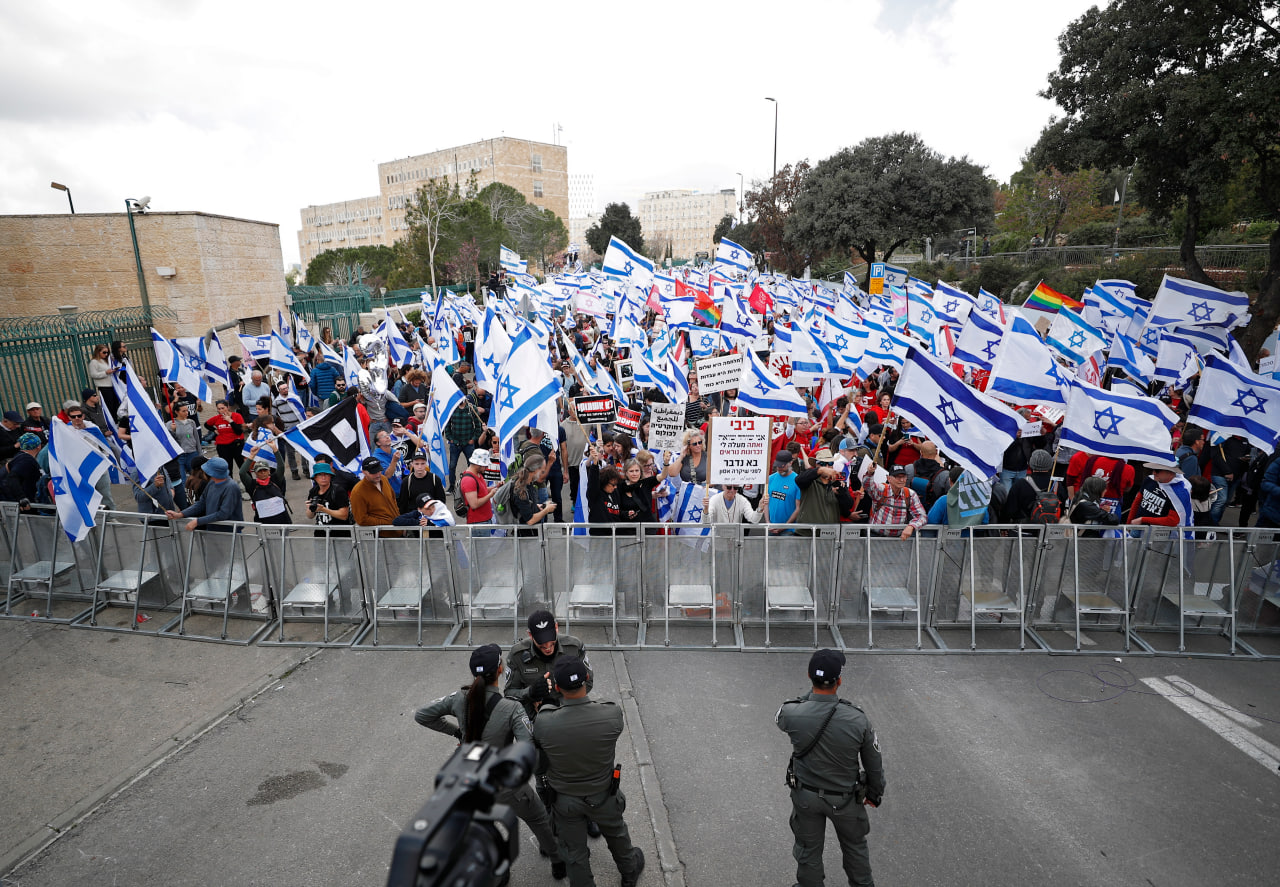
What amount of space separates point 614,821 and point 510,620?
150 inches

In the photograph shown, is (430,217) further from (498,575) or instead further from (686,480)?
(498,575)

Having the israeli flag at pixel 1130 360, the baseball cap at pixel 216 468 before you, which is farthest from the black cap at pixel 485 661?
the israeli flag at pixel 1130 360

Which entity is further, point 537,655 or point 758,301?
point 758,301

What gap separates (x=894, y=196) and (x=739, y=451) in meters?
36.0

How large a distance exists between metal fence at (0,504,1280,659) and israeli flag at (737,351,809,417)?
2.40 m

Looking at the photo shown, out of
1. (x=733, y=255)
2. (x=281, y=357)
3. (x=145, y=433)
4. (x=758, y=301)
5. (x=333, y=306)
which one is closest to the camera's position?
(x=145, y=433)

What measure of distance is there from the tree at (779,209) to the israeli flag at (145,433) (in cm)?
3887

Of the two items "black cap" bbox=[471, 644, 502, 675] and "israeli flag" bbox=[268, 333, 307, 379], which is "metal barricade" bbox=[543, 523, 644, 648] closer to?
"black cap" bbox=[471, 644, 502, 675]

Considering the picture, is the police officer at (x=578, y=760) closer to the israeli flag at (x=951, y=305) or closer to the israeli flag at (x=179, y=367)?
the israeli flag at (x=179, y=367)

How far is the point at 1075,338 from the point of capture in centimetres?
1361

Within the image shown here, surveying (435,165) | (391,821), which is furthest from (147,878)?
(435,165)

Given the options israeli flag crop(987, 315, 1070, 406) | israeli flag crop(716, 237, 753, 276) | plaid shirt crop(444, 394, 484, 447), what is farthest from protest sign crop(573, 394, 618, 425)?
israeli flag crop(716, 237, 753, 276)

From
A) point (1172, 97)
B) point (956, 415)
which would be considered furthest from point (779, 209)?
point (956, 415)

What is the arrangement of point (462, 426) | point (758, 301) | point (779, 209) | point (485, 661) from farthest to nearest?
point (779, 209) < point (758, 301) < point (462, 426) < point (485, 661)
